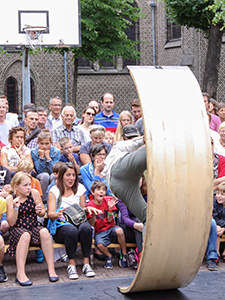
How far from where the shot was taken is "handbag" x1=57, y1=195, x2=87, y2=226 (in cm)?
689

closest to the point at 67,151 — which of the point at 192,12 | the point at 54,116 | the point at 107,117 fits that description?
the point at 54,116

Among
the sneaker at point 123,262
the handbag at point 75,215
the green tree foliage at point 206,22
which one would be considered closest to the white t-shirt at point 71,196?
the handbag at point 75,215

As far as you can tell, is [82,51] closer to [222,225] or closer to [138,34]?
[138,34]

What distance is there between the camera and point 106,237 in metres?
7.12

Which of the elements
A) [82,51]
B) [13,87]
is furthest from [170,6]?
[13,87]

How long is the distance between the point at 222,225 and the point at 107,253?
1646 mm

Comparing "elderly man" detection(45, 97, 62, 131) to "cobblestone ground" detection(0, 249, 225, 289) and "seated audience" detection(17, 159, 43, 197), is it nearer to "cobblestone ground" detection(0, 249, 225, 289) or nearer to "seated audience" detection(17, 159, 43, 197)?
"seated audience" detection(17, 159, 43, 197)

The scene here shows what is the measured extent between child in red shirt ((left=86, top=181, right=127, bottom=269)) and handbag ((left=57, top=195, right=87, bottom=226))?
174 millimetres

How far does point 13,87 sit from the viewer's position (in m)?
23.1

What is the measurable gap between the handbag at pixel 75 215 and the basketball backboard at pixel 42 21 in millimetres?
7659

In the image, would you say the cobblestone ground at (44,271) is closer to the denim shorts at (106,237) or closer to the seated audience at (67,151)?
the denim shorts at (106,237)

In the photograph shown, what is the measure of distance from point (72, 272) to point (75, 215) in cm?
75

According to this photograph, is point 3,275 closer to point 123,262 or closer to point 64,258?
point 64,258

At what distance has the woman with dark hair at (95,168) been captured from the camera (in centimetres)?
754
